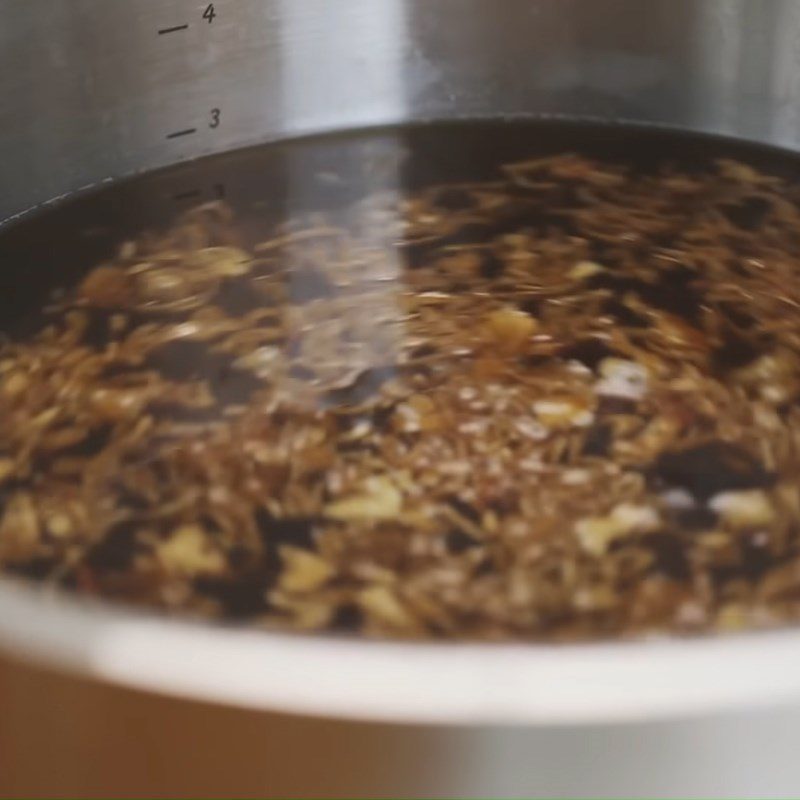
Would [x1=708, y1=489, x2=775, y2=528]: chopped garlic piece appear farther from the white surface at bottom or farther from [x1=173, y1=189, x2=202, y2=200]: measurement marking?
[x1=173, y1=189, x2=202, y2=200]: measurement marking

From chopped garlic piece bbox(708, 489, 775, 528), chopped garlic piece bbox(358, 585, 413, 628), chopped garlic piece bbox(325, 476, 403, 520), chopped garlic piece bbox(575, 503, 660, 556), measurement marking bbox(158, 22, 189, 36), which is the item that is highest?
measurement marking bbox(158, 22, 189, 36)

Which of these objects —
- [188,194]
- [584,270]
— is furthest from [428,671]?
[188,194]

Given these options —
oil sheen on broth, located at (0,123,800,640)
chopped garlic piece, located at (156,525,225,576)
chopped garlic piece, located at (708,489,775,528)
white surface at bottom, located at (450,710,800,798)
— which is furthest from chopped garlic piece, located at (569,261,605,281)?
white surface at bottom, located at (450,710,800,798)

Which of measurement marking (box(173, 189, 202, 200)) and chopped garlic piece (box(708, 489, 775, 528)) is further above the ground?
measurement marking (box(173, 189, 202, 200))

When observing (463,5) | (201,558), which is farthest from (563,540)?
(463,5)

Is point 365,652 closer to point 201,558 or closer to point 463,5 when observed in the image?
point 201,558

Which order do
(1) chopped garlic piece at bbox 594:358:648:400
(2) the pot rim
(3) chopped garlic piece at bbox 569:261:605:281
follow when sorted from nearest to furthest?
(2) the pot rim < (1) chopped garlic piece at bbox 594:358:648:400 < (3) chopped garlic piece at bbox 569:261:605:281

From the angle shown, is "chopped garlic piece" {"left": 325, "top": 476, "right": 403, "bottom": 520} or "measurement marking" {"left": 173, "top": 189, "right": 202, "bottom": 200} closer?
"chopped garlic piece" {"left": 325, "top": 476, "right": 403, "bottom": 520}

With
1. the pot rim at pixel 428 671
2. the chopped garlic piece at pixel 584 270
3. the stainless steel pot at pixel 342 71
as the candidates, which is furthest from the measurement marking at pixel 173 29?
the pot rim at pixel 428 671

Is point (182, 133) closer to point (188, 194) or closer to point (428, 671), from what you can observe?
point (188, 194)
